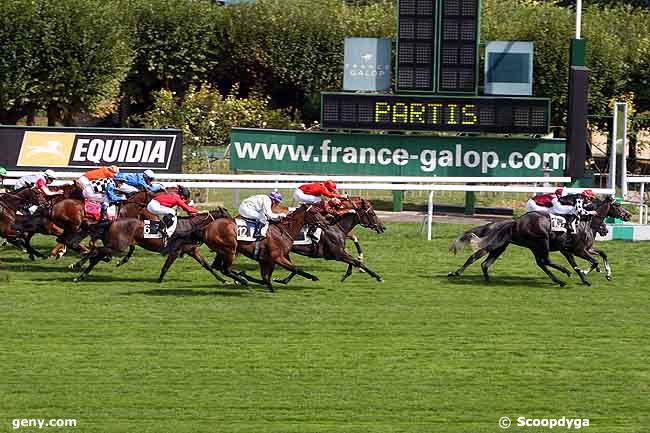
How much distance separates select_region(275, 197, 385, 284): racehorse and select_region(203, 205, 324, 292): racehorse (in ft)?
1.14

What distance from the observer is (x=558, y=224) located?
57.9 feet

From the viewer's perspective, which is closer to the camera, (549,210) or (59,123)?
(549,210)

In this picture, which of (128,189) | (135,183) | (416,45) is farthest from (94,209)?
(416,45)

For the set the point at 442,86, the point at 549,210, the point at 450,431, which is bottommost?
the point at 450,431

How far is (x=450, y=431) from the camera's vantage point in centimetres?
1058

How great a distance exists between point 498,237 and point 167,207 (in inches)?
171

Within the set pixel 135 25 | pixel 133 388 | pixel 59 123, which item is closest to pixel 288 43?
pixel 135 25

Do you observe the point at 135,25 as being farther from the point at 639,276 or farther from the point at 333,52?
the point at 639,276

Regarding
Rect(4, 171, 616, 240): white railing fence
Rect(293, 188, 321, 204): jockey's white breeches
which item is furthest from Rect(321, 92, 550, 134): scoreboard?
Rect(293, 188, 321, 204): jockey's white breeches

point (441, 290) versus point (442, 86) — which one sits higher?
point (442, 86)

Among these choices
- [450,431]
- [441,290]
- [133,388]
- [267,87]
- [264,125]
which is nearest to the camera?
[450,431]

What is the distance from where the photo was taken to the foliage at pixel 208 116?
35531 millimetres

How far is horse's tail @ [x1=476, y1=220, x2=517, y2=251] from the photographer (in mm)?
17766

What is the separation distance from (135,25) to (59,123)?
19.7 feet
